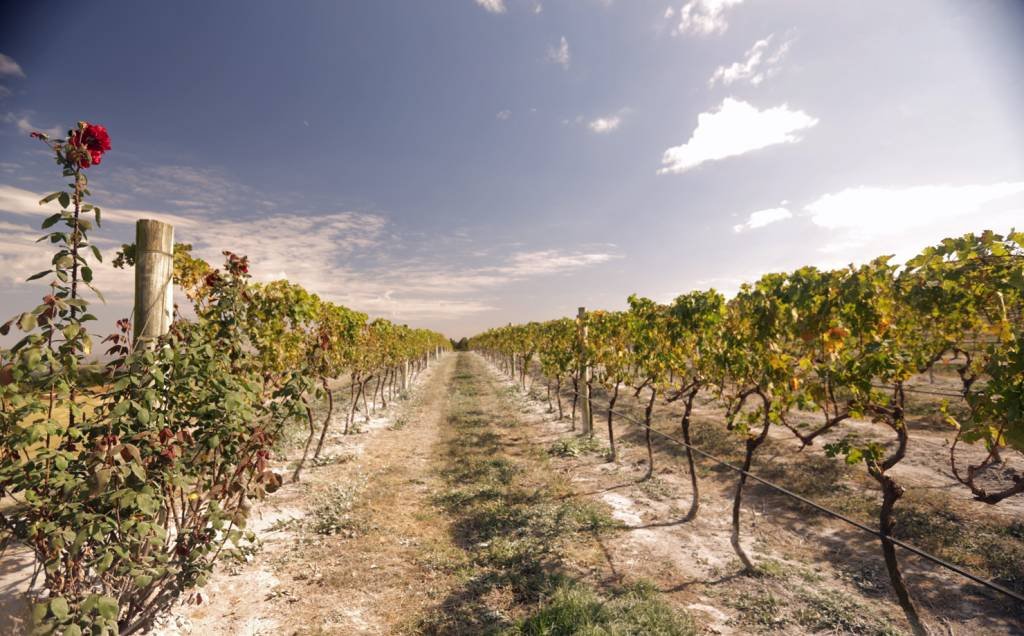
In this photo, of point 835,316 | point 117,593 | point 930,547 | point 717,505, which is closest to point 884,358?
point 835,316

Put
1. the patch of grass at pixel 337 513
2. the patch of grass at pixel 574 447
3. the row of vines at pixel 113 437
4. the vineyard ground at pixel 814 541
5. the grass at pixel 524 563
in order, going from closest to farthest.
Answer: the row of vines at pixel 113 437, the grass at pixel 524 563, the vineyard ground at pixel 814 541, the patch of grass at pixel 337 513, the patch of grass at pixel 574 447

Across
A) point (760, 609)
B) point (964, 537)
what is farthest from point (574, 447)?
point (964, 537)

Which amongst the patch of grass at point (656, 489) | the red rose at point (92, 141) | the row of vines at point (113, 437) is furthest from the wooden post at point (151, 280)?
the patch of grass at point (656, 489)

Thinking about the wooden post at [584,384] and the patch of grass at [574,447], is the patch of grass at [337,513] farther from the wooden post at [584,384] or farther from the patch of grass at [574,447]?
the wooden post at [584,384]

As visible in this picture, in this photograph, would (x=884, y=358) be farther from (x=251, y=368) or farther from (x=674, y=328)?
(x=251, y=368)

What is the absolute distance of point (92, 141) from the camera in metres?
2.80

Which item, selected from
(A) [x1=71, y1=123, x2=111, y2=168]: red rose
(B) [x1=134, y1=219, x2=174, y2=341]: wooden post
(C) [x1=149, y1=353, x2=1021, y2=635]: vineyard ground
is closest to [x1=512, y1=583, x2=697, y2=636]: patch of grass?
(C) [x1=149, y1=353, x2=1021, y2=635]: vineyard ground

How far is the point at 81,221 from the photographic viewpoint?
8.84ft

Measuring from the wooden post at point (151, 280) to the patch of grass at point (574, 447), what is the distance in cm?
1029

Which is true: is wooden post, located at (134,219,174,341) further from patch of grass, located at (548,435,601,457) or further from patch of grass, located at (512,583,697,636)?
patch of grass, located at (548,435,601,457)

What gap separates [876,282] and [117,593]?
778cm

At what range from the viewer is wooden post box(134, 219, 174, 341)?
11.2 feet

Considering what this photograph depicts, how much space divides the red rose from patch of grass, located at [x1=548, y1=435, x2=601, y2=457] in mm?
11234

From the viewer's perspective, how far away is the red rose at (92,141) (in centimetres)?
275
